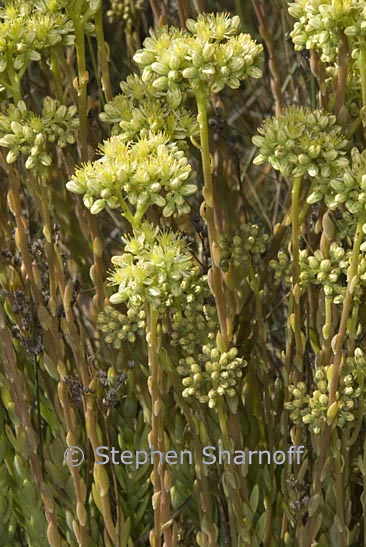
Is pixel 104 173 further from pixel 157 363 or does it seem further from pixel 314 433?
pixel 314 433

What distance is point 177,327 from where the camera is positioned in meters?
1.14

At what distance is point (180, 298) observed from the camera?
3.77 ft

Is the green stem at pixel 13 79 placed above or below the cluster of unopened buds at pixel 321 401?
above

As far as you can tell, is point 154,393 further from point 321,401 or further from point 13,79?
point 13,79

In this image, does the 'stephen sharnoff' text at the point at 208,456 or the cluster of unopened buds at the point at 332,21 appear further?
the 'stephen sharnoff' text at the point at 208,456

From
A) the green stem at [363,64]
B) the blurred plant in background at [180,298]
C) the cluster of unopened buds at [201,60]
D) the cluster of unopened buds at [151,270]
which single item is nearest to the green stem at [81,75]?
the blurred plant in background at [180,298]

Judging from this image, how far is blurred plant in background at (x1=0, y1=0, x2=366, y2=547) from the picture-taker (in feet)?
3.34

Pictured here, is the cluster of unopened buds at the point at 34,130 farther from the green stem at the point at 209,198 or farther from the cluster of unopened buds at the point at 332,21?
the cluster of unopened buds at the point at 332,21

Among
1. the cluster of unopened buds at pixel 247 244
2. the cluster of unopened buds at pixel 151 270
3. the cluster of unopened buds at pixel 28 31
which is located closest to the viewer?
the cluster of unopened buds at pixel 151 270

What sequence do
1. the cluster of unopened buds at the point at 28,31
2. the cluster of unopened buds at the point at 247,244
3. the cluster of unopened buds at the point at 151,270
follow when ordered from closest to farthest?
1. the cluster of unopened buds at the point at 151,270
2. the cluster of unopened buds at the point at 28,31
3. the cluster of unopened buds at the point at 247,244

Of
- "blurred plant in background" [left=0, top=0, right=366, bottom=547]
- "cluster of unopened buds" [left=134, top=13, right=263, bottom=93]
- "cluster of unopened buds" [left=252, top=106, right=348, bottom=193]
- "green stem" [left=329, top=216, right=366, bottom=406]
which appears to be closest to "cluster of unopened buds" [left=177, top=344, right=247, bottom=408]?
"blurred plant in background" [left=0, top=0, right=366, bottom=547]

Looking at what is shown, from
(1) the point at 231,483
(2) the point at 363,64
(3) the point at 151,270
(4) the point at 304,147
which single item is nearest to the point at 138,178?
(3) the point at 151,270

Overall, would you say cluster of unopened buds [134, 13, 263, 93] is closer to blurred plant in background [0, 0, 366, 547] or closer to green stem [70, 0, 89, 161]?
blurred plant in background [0, 0, 366, 547]

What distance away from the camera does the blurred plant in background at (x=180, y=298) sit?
1017 mm
